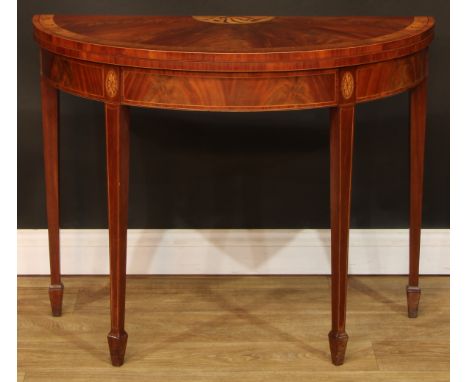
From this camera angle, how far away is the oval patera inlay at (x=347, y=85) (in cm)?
210

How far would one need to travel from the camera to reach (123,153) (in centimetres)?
224

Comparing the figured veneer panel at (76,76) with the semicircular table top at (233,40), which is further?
the figured veneer panel at (76,76)

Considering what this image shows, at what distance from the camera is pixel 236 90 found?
206 cm

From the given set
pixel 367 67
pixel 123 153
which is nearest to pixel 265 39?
pixel 367 67

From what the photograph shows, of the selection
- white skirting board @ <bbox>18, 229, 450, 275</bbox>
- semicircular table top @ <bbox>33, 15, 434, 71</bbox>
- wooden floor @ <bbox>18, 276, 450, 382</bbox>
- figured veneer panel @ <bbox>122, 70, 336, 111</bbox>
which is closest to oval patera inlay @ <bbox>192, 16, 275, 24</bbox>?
semicircular table top @ <bbox>33, 15, 434, 71</bbox>

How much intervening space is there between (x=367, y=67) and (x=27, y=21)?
48.9 inches

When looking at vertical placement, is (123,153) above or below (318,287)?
above

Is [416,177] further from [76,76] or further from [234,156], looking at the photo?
[76,76]

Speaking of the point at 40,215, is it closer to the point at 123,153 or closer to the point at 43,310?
the point at 43,310

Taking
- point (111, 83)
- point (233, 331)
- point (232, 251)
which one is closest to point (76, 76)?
point (111, 83)

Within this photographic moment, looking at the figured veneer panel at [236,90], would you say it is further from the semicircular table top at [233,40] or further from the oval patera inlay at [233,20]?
the oval patera inlay at [233,20]

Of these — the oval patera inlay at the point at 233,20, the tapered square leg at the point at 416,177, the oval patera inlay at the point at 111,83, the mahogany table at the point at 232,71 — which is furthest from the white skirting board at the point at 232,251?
the oval patera inlay at the point at 111,83

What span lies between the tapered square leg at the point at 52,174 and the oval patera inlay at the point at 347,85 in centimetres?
82

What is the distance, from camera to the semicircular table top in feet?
6.68
